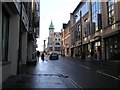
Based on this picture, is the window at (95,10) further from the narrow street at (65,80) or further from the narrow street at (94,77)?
the narrow street at (65,80)

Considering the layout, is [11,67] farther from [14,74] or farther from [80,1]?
[80,1]

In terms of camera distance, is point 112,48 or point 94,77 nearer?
point 94,77

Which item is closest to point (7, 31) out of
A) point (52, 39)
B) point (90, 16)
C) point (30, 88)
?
point (30, 88)

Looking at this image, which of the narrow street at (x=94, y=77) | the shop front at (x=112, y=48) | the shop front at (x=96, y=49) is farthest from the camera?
the shop front at (x=96, y=49)

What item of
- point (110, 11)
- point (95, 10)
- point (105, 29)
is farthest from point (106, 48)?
point (95, 10)

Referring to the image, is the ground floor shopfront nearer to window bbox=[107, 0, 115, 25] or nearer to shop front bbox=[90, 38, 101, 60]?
shop front bbox=[90, 38, 101, 60]

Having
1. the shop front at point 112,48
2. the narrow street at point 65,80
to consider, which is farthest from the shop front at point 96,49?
the narrow street at point 65,80

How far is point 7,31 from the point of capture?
53.6 ft

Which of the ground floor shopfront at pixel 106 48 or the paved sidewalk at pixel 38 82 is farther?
the ground floor shopfront at pixel 106 48

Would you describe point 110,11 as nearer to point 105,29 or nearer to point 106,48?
point 105,29

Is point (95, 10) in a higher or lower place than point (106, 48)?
higher

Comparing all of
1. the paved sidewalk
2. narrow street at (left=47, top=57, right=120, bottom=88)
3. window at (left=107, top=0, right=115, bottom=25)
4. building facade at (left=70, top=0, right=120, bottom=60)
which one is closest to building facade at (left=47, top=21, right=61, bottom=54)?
building facade at (left=70, top=0, right=120, bottom=60)

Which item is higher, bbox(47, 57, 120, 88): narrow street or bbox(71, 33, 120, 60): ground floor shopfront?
bbox(71, 33, 120, 60): ground floor shopfront

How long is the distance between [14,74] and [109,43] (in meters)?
26.7
